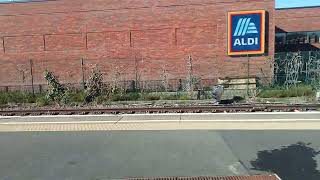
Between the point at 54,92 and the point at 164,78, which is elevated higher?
the point at 164,78

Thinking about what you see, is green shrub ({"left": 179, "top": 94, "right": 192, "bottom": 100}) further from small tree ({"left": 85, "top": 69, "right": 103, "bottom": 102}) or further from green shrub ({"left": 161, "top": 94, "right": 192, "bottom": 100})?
small tree ({"left": 85, "top": 69, "right": 103, "bottom": 102})

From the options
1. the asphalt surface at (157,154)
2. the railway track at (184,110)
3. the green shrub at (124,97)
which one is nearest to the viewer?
the asphalt surface at (157,154)

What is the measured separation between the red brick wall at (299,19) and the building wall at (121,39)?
1927 centimetres

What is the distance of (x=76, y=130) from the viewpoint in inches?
434

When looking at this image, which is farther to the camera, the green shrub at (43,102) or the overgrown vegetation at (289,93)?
the overgrown vegetation at (289,93)

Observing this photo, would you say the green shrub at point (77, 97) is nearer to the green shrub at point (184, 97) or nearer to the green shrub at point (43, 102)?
the green shrub at point (43, 102)

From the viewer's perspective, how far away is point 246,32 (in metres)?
27.2

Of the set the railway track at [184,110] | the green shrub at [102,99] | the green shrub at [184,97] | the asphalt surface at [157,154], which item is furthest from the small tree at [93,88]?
the asphalt surface at [157,154]

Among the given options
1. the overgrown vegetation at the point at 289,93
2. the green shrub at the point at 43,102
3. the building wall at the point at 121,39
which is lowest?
the green shrub at the point at 43,102

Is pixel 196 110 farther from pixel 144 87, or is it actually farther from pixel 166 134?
pixel 144 87

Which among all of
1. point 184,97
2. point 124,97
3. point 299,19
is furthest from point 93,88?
point 299,19

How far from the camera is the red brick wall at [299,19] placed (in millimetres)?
44781

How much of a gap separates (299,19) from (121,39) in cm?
2524

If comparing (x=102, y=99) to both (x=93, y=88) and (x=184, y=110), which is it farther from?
(x=184, y=110)
